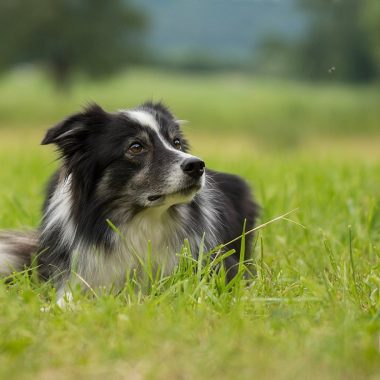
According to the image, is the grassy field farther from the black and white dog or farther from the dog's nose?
the dog's nose

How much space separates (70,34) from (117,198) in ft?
77.1

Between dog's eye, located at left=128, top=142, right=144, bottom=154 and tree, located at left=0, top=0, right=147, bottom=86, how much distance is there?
74.8 feet

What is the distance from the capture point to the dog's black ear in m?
3.61

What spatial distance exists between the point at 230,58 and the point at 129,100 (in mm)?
16119

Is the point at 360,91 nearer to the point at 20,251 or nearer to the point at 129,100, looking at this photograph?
the point at 129,100

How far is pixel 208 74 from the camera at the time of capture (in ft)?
138

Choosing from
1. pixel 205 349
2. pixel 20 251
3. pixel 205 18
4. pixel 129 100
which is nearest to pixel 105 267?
pixel 20 251

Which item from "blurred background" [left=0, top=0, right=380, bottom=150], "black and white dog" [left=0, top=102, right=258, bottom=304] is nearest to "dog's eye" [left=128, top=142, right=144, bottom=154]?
"black and white dog" [left=0, top=102, right=258, bottom=304]

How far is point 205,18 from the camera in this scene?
5397 cm

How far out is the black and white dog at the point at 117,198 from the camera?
12.1ft

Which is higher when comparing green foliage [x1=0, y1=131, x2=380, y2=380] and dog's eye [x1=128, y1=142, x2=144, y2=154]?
dog's eye [x1=128, y1=142, x2=144, y2=154]

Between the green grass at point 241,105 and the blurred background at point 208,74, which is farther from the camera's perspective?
the green grass at point 241,105

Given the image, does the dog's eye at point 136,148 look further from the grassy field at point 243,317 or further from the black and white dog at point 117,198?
the grassy field at point 243,317

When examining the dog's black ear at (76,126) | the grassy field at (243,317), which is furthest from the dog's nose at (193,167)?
the dog's black ear at (76,126)
